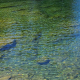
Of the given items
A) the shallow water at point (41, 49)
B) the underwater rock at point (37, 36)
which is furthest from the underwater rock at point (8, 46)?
the underwater rock at point (37, 36)

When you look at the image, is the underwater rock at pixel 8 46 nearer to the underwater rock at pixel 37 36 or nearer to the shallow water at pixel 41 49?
the shallow water at pixel 41 49

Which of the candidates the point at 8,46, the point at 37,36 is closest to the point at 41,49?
the point at 37,36

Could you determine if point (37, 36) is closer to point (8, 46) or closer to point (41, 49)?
point (41, 49)

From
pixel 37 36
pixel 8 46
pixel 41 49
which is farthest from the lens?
pixel 37 36

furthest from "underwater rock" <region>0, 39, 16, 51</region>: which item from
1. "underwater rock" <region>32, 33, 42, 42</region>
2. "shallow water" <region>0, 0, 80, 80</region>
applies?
"underwater rock" <region>32, 33, 42, 42</region>

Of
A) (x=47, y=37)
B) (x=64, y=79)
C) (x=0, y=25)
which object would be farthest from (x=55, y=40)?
(x=0, y=25)

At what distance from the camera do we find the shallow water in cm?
237

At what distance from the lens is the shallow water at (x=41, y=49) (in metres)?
2.37

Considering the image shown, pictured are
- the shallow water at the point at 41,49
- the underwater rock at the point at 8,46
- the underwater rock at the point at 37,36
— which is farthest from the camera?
the underwater rock at the point at 37,36

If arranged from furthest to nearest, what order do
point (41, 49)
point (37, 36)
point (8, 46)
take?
point (37, 36), point (8, 46), point (41, 49)

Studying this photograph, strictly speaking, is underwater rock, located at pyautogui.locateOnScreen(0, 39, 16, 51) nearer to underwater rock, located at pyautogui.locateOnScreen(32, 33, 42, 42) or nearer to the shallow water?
the shallow water

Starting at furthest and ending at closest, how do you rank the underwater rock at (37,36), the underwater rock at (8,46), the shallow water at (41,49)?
1. the underwater rock at (37,36)
2. the underwater rock at (8,46)
3. the shallow water at (41,49)

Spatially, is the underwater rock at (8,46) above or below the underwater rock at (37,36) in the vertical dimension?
above

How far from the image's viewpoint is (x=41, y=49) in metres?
3.14
